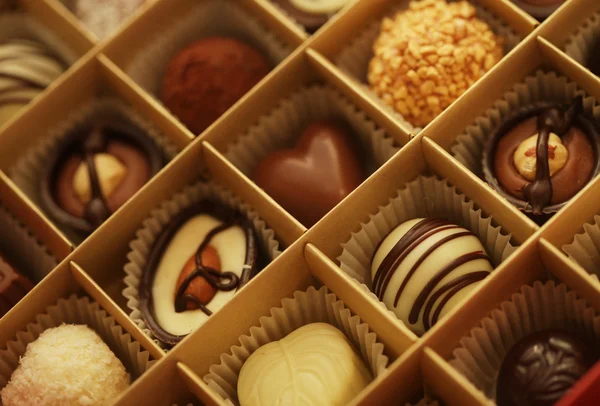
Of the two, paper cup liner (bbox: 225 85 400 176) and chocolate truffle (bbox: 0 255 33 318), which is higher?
paper cup liner (bbox: 225 85 400 176)

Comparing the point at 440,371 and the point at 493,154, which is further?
the point at 493,154

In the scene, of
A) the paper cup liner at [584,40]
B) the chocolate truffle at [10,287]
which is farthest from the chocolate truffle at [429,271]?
the chocolate truffle at [10,287]

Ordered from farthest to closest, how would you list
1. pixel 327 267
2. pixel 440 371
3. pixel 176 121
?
pixel 176 121, pixel 327 267, pixel 440 371

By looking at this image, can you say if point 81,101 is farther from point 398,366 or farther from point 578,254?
Result: point 578,254

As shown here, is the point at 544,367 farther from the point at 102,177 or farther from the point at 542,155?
the point at 102,177

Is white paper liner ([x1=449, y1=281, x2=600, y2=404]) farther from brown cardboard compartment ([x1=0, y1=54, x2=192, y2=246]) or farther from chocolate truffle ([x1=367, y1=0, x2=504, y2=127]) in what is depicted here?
brown cardboard compartment ([x1=0, y1=54, x2=192, y2=246])

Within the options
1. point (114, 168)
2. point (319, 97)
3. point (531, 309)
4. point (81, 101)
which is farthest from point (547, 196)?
point (81, 101)

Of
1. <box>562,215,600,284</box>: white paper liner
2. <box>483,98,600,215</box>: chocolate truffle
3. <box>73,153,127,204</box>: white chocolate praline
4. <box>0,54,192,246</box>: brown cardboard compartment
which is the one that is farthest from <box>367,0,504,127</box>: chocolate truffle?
<box>73,153,127,204</box>: white chocolate praline
